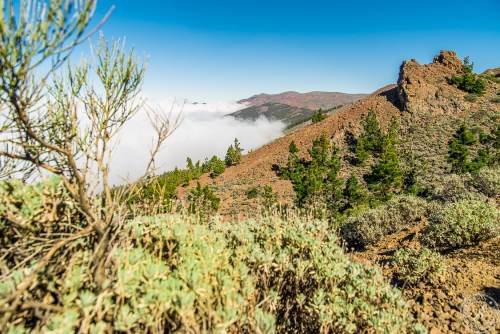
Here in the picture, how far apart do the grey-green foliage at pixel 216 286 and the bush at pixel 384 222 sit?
328 inches

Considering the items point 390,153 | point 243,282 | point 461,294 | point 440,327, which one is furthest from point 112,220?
point 390,153

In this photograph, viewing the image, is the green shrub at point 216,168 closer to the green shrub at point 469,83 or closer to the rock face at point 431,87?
the rock face at point 431,87

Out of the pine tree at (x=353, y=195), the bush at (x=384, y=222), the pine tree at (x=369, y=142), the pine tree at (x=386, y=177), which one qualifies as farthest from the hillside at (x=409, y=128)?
the pine tree at (x=353, y=195)

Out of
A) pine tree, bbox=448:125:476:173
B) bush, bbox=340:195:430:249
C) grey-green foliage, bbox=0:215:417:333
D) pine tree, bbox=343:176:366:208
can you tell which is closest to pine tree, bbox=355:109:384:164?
pine tree, bbox=448:125:476:173

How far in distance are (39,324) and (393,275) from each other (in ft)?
26.9

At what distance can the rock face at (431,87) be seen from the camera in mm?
53062

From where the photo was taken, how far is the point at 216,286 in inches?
150

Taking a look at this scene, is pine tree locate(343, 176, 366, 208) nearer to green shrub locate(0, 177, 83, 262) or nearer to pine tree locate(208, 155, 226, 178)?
green shrub locate(0, 177, 83, 262)

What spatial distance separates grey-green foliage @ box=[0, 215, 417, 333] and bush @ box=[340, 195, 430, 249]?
328 inches

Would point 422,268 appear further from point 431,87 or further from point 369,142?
point 431,87

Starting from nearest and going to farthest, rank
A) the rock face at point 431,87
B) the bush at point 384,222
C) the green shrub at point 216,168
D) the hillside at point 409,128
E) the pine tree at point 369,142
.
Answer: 1. the bush at point 384,222
2. the hillside at point 409,128
3. the pine tree at point 369,142
4. the rock face at point 431,87
5. the green shrub at point 216,168

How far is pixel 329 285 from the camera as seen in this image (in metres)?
5.36

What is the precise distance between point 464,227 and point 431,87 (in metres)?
55.8

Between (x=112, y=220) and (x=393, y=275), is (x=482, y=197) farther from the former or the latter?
(x=112, y=220)
